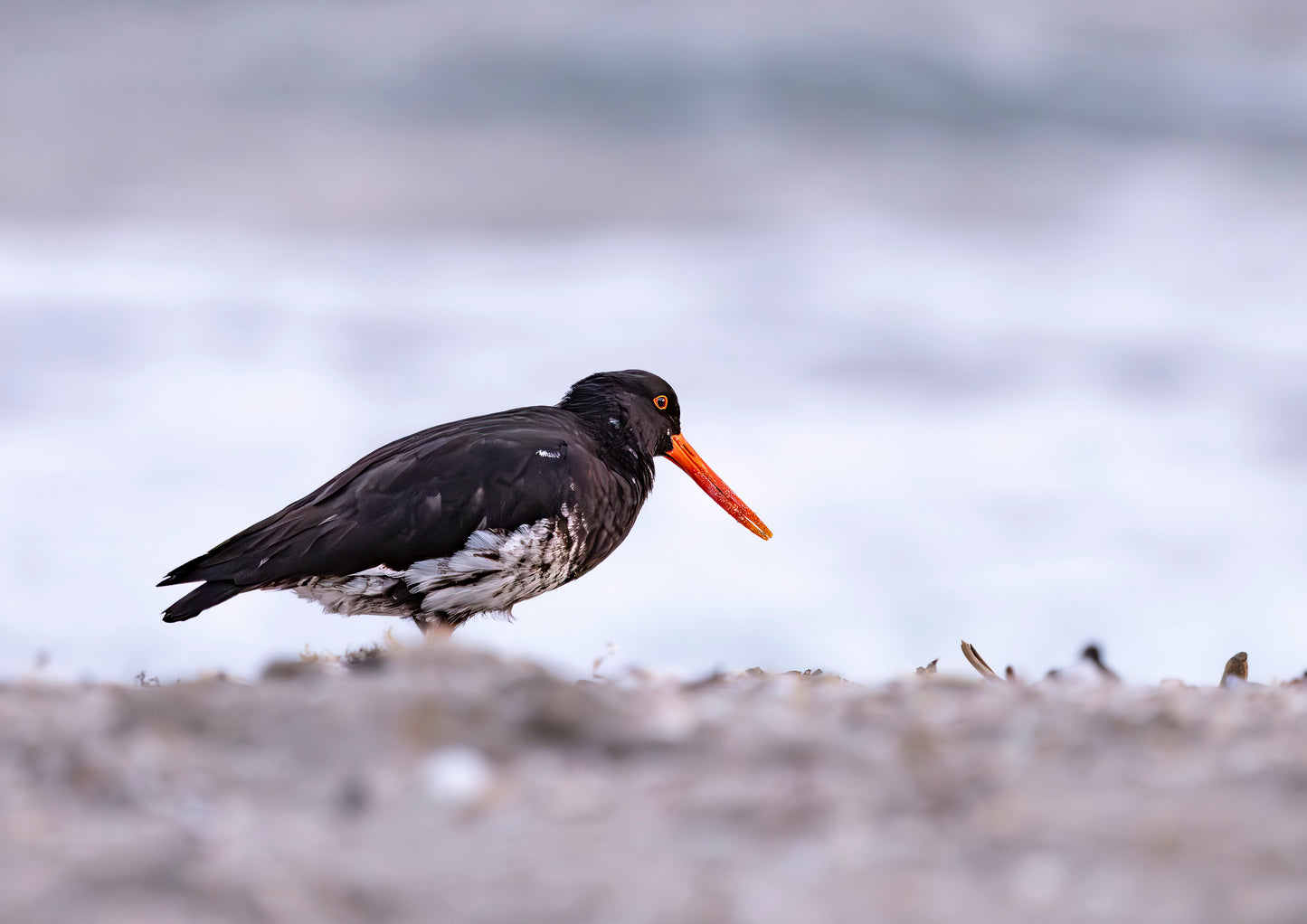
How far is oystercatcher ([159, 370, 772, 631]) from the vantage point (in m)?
7.21

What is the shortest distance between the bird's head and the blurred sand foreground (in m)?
5.29

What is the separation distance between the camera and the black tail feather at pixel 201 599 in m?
7.18

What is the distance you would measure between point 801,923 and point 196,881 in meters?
1.23

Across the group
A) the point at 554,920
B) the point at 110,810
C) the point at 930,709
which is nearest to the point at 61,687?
the point at 110,810

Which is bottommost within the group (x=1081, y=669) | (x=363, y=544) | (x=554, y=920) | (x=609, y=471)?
(x=554, y=920)

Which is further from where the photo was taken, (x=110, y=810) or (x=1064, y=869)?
(x=110, y=810)

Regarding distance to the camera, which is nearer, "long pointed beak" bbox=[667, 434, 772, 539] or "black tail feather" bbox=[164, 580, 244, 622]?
"black tail feather" bbox=[164, 580, 244, 622]

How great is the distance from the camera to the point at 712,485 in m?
10.2

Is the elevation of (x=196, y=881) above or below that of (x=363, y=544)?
below

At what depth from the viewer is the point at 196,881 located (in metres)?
2.44

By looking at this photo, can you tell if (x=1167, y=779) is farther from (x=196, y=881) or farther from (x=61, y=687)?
(x=61, y=687)

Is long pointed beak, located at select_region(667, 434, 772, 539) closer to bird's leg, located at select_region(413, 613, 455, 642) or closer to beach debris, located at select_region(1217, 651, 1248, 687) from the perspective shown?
bird's leg, located at select_region(413, 613, 455, 642)

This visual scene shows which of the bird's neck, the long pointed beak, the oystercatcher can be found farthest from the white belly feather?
the long pointed beak

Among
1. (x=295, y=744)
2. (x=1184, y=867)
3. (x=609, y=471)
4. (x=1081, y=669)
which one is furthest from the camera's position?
(x=609, y=471)
